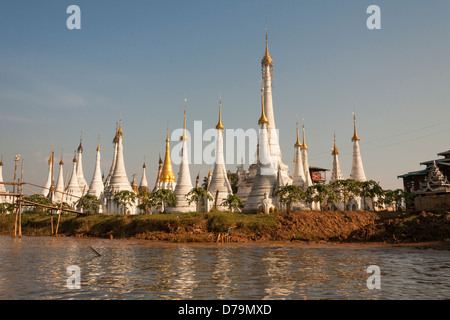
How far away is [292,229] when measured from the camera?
109ft

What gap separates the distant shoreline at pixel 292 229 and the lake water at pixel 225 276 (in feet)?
26.5

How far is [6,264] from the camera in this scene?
1792 centimetres

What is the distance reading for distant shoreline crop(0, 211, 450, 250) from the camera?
98.6 feet

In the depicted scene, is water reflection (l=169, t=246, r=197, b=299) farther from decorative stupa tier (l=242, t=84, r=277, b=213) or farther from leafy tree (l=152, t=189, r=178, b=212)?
leafy tree (l=152, t=189, r=178, b=212)

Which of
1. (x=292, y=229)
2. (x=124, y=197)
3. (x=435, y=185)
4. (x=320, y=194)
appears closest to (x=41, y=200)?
(x=124, y=197)

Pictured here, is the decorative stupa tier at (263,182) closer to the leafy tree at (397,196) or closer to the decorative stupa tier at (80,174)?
the leafy tree at (397,196)

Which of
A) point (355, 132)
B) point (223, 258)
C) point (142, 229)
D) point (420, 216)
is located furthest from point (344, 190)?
point (223, 258)

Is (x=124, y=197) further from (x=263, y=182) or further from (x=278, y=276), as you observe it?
(x=278, y=276)

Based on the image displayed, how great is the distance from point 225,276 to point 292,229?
19.2m

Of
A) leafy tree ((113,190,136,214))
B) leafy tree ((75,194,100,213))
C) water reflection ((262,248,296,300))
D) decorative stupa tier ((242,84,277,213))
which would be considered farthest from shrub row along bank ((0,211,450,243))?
leafy tree ((75,194,100,213))

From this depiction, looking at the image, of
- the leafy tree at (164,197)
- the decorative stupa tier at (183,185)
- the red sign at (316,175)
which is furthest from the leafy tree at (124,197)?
the red sign at (316,175)
